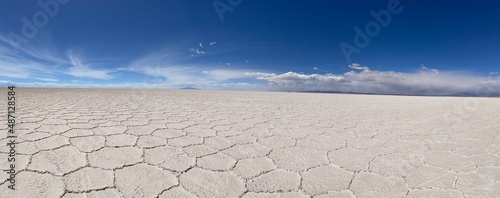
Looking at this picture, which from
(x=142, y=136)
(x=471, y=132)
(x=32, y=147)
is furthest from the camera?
(x=471, y=132)

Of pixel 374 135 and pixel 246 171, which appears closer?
pixel 246 171

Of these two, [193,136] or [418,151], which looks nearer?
[418,151]

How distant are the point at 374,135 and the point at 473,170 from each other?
87cm

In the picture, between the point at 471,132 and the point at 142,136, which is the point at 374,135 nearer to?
the point at 471,132

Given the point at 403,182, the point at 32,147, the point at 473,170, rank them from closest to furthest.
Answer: the point at 403,182 → the point at 473,170 → the point at 32,147

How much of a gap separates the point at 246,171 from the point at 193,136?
2.77 ft

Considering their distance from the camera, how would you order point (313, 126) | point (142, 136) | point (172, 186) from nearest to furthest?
point (172, 186) → point (142, 136) → point (313, 126)

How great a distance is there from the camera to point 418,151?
1663 millimetres

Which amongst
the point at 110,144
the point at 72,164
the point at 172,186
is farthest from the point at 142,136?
the point at 172,186

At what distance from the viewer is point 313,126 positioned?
258 centimetres

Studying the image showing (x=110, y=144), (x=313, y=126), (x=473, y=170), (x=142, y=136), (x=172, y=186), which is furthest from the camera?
(x=313, y=126)

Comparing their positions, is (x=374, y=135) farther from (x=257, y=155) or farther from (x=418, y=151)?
(x=257, y=155)

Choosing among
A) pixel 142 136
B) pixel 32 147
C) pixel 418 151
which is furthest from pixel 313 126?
pixel 32 147

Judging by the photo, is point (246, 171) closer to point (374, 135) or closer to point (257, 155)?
point (257, 155)
